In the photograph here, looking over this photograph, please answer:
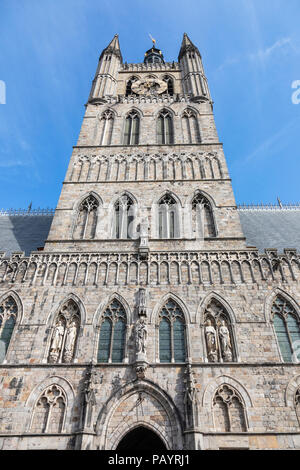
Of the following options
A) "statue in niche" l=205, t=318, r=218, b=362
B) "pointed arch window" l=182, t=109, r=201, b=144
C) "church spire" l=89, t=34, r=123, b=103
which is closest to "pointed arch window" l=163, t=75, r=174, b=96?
"church spire" l=89, t=34, r=123, b=103

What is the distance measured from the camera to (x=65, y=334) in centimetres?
1142

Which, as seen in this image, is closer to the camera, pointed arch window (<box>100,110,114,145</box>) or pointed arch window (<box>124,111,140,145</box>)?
pointed arch window (<box>100,110,114,145</box>)

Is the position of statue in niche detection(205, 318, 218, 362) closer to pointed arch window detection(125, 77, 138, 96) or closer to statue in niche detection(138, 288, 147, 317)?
statue in niche detection(138, 288, 147, 317)

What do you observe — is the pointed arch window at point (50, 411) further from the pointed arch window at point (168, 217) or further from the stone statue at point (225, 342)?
the pointed arch window at point (168, 217)

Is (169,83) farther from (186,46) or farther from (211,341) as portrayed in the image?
(211,341)

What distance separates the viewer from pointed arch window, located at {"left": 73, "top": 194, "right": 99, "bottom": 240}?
47.4ft

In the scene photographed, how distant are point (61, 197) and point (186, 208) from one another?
19.0ft

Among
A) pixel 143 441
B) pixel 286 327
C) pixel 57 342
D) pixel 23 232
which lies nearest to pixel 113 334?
pixel 57 342

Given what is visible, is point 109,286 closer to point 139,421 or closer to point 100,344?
point 100,344

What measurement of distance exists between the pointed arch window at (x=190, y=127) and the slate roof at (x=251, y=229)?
532cm

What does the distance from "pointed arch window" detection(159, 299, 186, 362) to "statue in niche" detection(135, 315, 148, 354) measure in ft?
2.14

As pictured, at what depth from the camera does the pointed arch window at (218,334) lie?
10773 millimetres

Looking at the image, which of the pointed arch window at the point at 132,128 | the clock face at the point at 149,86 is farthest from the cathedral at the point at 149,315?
the clock face at the point at 149,86
